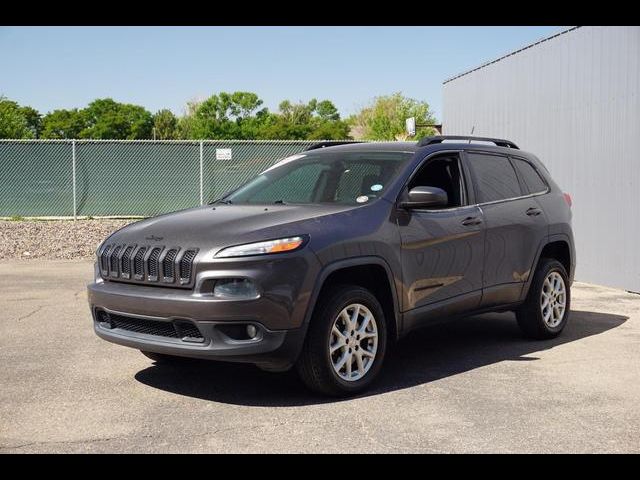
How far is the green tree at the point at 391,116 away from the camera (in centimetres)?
7725

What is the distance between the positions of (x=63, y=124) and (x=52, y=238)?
116996 millimetres

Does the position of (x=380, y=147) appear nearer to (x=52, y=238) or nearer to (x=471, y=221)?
(x=471, y=221)

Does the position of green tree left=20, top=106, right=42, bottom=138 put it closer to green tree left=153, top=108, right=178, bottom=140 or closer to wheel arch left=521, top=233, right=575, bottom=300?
green tree left=153, top=108, right=178, bottom=140

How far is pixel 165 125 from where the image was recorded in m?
134

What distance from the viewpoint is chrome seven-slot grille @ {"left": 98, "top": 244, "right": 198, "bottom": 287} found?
17.5ft

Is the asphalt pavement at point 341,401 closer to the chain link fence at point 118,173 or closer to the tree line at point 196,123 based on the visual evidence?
the chain link fence at point 118,173

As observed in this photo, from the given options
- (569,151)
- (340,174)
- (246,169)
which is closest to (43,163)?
(246,169)

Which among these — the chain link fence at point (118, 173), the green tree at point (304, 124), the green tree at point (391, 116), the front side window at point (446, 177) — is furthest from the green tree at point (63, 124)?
the front side window at point (446, 177)

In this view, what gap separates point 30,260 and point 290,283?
1024cm

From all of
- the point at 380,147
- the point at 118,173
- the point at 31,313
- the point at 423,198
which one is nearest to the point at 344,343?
the point at 423,198

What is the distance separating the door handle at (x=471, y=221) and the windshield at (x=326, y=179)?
0.70 m

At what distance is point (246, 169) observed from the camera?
20.2 metres
